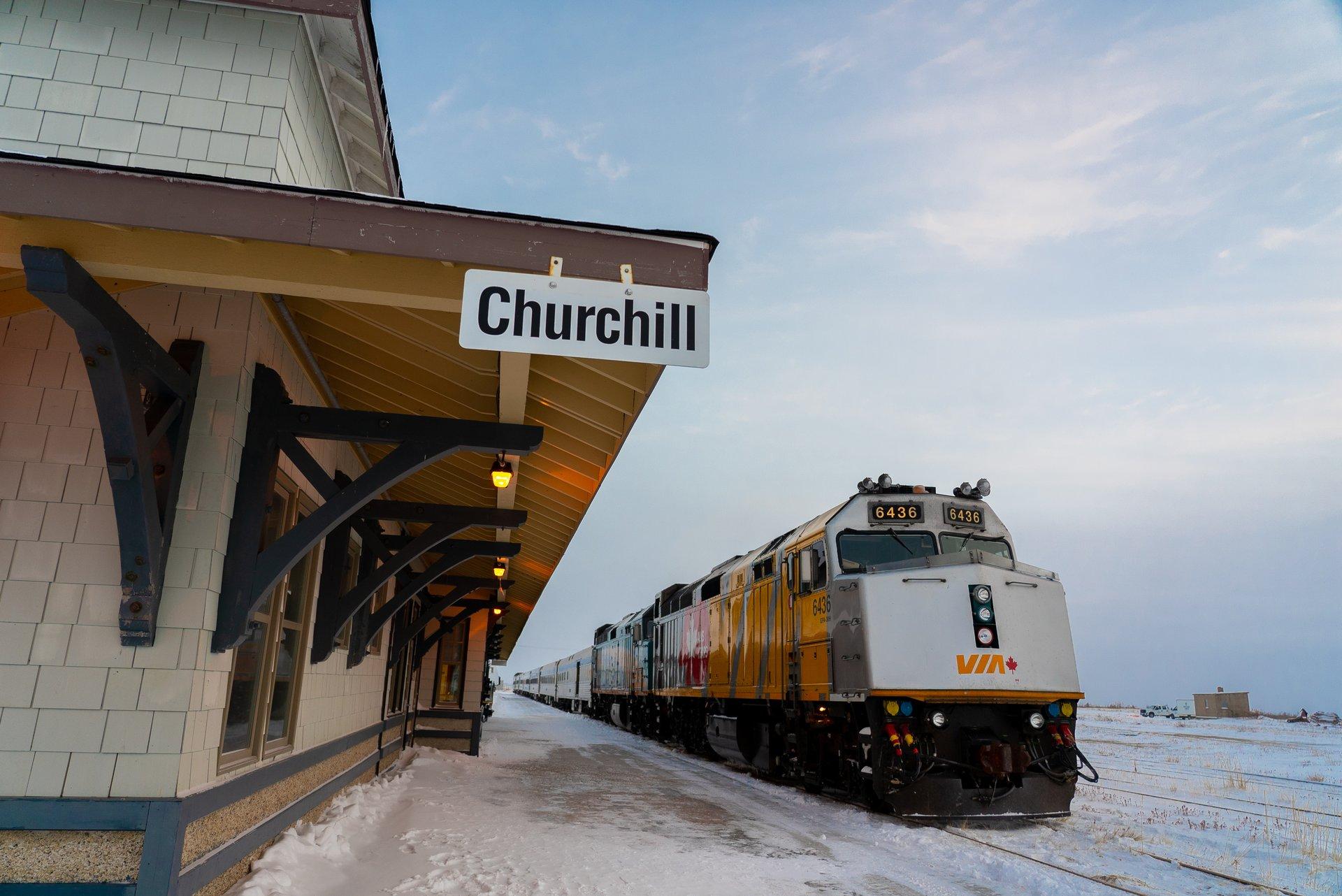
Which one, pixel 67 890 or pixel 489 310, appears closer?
pixel 489 310

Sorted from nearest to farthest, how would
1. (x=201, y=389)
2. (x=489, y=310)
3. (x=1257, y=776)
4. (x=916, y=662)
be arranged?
(x=489, y=310)
(x=201, y=389)
(x=916, y=662)
(x=1257, y=776)

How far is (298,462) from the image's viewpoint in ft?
15.9

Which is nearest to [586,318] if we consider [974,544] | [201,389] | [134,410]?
[134,410]

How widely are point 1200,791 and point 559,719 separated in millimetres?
22364

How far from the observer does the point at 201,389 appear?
424cm

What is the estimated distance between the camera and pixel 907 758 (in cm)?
769

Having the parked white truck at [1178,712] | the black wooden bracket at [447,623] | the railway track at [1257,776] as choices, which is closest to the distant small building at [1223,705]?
the parked white truck at [1178,712]

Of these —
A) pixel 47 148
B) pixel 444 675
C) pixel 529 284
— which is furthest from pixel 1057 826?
pixel 444 675

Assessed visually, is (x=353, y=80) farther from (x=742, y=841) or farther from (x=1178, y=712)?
(x=1178, y=712)

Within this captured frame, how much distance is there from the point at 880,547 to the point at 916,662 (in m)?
1.46

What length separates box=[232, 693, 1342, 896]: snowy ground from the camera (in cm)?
545

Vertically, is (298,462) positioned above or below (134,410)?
above

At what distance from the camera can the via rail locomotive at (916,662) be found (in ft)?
25.7

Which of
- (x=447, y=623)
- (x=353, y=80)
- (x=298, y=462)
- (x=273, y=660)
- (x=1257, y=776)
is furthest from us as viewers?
(x=447, y=623)
